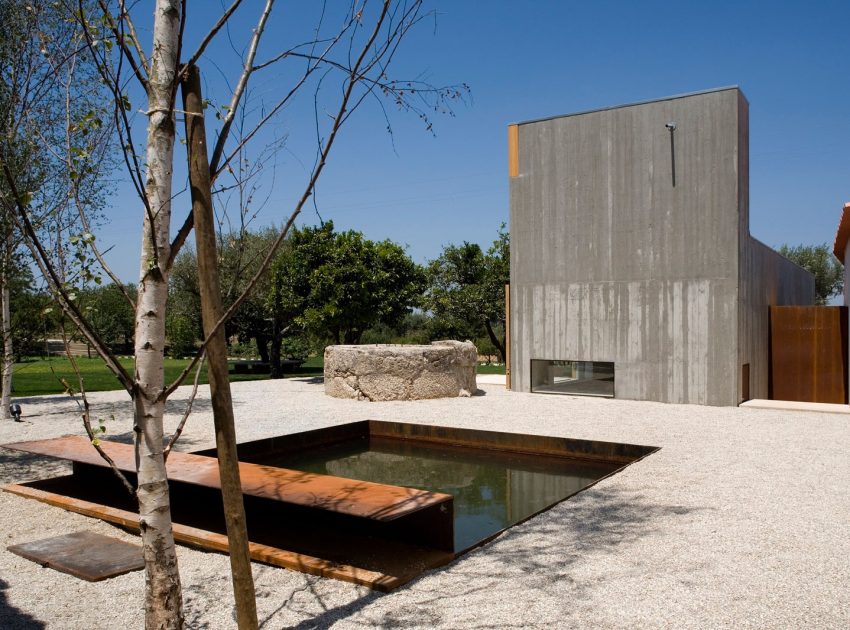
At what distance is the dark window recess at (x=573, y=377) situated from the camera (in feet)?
43.7

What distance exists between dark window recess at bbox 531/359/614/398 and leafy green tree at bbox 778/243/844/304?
2512 cm

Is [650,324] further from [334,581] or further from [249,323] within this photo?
[249,323]

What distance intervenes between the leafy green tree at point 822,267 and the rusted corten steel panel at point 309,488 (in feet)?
113

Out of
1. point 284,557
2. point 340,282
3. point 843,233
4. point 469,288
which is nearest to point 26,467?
point 284,557

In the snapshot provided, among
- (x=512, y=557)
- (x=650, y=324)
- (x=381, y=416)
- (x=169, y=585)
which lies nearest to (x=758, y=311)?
(x=650, y=324)

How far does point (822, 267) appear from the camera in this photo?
110ft

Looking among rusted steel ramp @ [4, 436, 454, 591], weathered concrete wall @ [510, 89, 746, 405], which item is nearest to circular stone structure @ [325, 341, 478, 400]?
weathered concrete wall @ [510, 89, 746, 405]

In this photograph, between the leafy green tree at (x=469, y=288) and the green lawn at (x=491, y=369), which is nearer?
the green lawn at (x=491, y=369)

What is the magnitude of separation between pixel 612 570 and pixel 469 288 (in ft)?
69.7

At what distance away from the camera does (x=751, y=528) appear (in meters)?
4.78

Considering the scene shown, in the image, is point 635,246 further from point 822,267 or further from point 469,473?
point 822,267

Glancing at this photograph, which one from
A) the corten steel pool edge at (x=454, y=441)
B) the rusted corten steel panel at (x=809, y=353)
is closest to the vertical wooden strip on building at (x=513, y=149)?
the rusted corten steel panel at (x=809, y=353)

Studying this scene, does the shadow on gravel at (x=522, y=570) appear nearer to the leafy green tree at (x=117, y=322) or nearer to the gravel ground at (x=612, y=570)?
the gravel ground at (x=612, y=570)

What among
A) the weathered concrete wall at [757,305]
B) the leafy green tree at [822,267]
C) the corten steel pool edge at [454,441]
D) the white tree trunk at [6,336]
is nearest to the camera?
the white tree trunk at [6,336]
